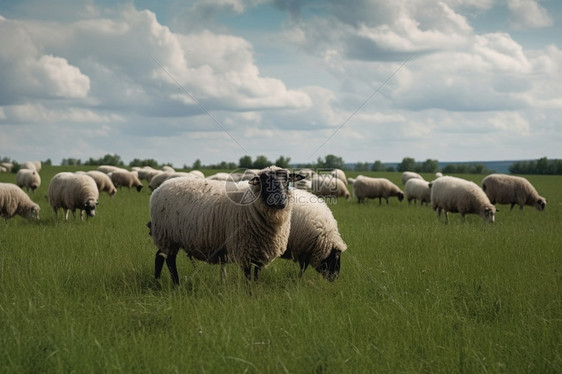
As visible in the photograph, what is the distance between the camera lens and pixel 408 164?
9581cm

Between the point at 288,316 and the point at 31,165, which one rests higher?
the point at 31,165

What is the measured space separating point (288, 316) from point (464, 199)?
12325 mm

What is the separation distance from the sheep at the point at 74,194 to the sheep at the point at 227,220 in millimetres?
8079

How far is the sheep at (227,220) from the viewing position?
589 cm

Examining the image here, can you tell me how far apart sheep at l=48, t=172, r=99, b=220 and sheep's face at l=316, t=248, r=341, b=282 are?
968 centimetres

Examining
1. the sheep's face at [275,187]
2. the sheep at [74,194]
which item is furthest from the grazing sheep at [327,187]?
the sheep's face at [275,187]

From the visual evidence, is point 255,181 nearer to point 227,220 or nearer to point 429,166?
point 227,220

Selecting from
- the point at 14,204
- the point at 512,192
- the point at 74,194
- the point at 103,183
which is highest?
the point at 512,192

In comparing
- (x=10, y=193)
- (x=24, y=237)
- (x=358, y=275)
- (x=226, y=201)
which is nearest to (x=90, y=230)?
(x=24, y=237)

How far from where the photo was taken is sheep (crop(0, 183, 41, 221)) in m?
12.9

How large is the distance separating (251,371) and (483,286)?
13.1 ft

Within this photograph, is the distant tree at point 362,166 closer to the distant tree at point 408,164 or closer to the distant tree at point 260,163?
the distant tree at point 408,164

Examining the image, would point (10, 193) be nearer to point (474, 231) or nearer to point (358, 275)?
point (358, 275)

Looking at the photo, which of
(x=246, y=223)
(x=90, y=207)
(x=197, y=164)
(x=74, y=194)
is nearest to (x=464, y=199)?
(x=246, y=223)
